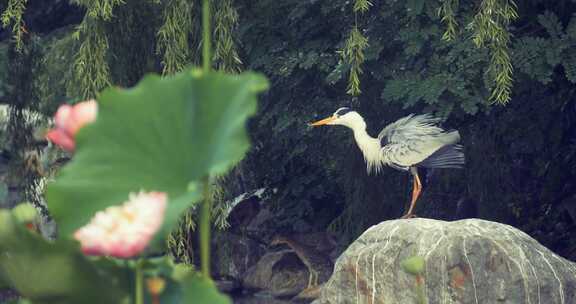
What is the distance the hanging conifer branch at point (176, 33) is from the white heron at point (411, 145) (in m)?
1.80

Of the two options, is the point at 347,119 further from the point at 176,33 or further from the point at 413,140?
the point at 176,33

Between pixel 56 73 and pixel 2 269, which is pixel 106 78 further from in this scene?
pixel 2 269

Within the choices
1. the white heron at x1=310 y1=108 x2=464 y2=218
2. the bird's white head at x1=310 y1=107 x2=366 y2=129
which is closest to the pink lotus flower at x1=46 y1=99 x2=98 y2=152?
the white heron at x1=310 y1=108 x2=464 y2=218

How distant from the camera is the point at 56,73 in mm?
10414

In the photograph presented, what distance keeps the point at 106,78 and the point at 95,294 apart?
18.3 ft

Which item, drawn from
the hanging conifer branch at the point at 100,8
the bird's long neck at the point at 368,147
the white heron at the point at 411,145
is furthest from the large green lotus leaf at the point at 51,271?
the bird's long neck at the point at 368,147

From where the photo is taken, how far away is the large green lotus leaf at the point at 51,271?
150cm

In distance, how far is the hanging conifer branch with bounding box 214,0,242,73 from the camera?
6.90 metres

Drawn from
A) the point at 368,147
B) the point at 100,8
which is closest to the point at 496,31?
the point at 368,147

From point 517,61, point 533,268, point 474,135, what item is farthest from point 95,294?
point 474,135

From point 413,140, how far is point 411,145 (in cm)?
5

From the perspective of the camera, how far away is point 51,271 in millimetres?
1517

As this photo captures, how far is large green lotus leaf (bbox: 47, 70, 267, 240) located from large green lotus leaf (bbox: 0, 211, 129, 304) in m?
0.07

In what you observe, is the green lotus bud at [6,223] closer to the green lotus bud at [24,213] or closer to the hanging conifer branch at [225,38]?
the green lotus bud at [24,213]
